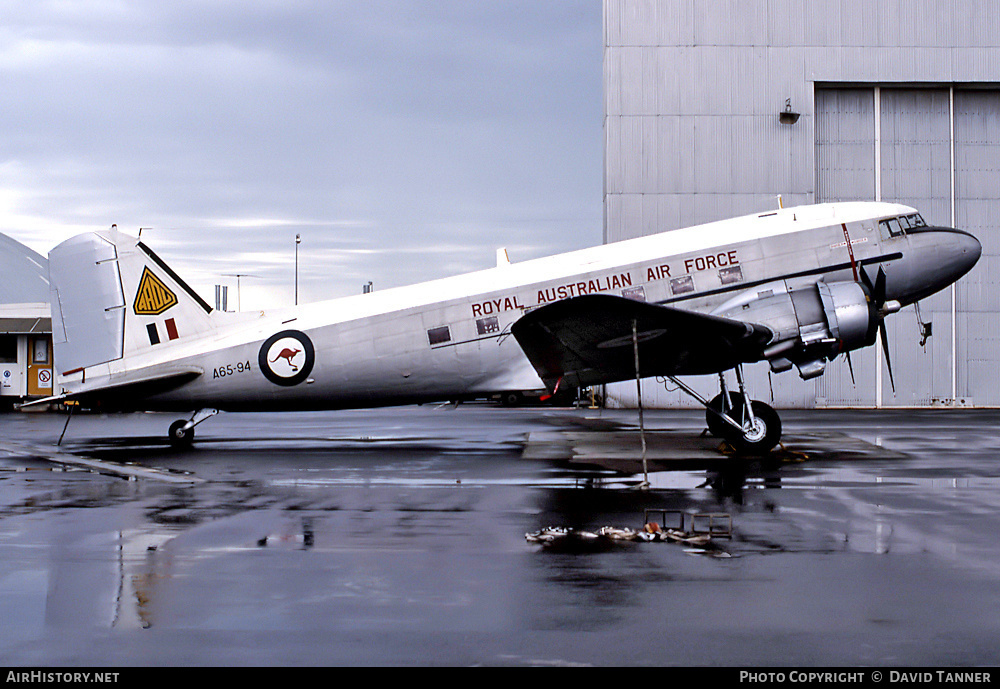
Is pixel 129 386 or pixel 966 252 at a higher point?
pixel 966 252

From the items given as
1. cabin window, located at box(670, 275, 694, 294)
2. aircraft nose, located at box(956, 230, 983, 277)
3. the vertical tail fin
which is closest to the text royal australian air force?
cabin window, located at box(670, 275, 694, 294)

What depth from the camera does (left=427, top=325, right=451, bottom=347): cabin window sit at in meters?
16.7

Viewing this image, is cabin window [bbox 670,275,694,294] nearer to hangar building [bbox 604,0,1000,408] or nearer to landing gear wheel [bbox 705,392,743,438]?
landing gear wheel [bbox 705,392,743,438]

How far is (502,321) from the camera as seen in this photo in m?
16.6

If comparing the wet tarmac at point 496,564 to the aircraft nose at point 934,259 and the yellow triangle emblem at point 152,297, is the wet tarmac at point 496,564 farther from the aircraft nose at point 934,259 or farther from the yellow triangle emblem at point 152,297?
the yellow triangle emblem at point 152,297

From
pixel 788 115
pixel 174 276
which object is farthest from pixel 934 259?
pixel 788 115

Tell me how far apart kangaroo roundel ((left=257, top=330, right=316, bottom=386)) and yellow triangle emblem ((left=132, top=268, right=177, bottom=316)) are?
2636 mm

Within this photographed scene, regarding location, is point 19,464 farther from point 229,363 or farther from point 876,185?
point 876,185

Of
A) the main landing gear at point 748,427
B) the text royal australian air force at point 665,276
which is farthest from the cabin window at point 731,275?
the main landing gear at point 748,427

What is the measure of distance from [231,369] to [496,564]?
1149 cm

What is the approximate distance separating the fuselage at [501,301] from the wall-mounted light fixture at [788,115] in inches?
782

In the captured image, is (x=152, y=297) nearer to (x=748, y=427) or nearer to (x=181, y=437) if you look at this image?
(x=181, y=437)

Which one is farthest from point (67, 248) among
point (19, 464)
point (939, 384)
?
point (939, 384)

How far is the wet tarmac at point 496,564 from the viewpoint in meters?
5.13
